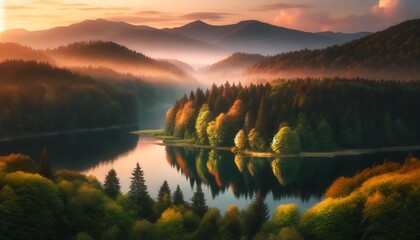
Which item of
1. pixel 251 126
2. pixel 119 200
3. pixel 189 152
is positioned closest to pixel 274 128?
pixel 251 126

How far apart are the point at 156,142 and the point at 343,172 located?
78157 mm

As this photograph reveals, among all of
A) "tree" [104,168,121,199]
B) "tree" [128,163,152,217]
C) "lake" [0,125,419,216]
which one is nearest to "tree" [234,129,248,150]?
"lake" [0,125,419,216]

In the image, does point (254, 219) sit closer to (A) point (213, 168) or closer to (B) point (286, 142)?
(A) point (213, 168)

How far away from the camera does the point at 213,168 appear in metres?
138

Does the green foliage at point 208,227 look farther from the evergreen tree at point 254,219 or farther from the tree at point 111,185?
the tree at point 111,185

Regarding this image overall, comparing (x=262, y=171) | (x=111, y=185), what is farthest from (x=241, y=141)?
(x=111, y=185)

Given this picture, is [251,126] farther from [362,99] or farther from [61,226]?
[61,226]

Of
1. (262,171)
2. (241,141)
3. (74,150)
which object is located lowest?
(262,171)

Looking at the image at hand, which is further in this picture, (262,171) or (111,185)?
(262,171)

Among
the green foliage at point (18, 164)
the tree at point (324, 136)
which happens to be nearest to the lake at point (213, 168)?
the tree at point (324, 136)

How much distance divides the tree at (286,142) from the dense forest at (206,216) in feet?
294

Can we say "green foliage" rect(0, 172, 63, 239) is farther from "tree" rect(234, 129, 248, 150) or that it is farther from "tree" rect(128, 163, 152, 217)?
"tree" rect(234, 129, 248, 150)

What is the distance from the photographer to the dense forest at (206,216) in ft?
200

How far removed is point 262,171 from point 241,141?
122 ft
